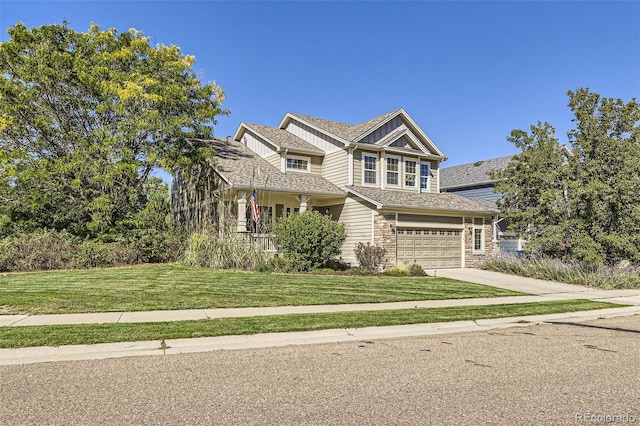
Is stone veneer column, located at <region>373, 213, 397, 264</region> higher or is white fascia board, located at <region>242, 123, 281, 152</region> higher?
white fascia board, located at <region>242, 123, 281, 152</region>

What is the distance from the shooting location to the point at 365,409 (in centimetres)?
395

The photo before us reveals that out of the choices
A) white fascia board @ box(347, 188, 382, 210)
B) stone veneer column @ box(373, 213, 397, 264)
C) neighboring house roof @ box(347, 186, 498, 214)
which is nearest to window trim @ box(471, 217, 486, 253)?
neighboring house roof @ box(347, 186, 498, 214)

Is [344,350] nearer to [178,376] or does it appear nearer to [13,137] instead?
[178,376]

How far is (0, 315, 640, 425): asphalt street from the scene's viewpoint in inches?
148

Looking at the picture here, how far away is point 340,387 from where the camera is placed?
4.54 m

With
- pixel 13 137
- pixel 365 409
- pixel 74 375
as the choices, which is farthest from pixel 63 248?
pixel 365 409

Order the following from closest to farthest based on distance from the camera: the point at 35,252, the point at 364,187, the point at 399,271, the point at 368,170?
the point at 35,252, the point at 399,271, the point at 364,187, the point at 368,170

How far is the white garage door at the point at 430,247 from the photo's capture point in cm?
2006

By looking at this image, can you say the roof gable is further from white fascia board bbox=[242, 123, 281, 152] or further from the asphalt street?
the asphalt street

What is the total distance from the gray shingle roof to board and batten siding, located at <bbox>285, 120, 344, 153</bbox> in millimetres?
392

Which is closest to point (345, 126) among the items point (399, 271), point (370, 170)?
point (370, 170)

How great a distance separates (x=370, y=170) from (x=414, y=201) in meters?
2.99

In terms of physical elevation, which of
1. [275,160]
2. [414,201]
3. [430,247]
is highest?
[275,160]

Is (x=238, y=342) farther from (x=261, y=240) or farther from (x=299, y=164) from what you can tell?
(x=299, y=164)
